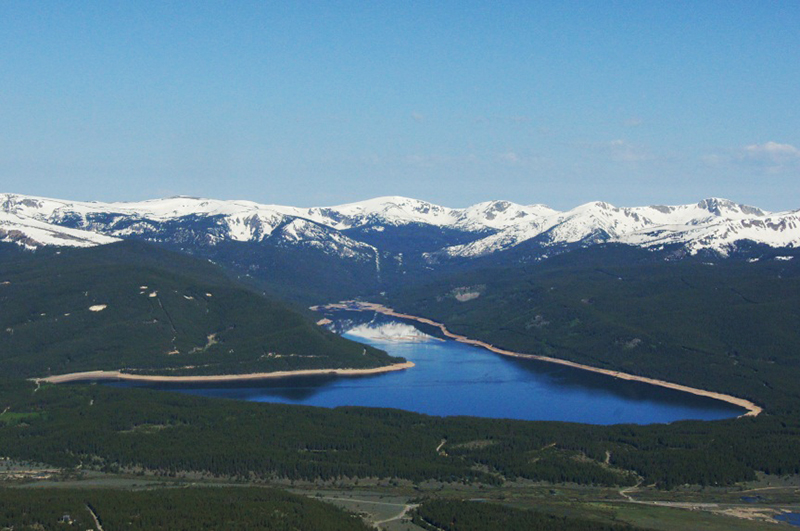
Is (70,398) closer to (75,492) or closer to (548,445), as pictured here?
(75,492)

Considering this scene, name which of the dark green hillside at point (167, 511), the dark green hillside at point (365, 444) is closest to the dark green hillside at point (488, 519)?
the dark green hillside at point (167, 511)

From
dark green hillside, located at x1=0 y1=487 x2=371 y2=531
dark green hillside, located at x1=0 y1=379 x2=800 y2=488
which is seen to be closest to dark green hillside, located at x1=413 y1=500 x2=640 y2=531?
Answer: dark green hillside, located at x1=0 y1=487 x2=371 y2=531

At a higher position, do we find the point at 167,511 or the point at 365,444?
the point at 365,444

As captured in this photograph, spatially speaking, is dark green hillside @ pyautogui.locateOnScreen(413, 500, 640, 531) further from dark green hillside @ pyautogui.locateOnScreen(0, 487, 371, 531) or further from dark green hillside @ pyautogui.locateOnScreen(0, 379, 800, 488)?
dark green hillside @ pyautogui.locateOnScreen(0, 379, 800, 488)

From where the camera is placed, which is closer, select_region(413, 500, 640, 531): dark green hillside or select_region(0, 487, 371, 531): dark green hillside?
select_region(0, 487, 371, 531): dark green hillside

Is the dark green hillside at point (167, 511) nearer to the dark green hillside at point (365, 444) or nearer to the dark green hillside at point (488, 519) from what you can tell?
the dark green hillside at point (488, 519)

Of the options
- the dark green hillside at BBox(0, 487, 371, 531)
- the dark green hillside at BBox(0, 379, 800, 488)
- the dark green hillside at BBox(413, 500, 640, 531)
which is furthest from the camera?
the dark green hillside at BBox(0, 379, 800, 488)

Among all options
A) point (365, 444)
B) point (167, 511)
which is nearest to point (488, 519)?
point (167, 511)

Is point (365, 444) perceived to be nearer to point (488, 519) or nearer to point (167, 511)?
point (488, 519)
